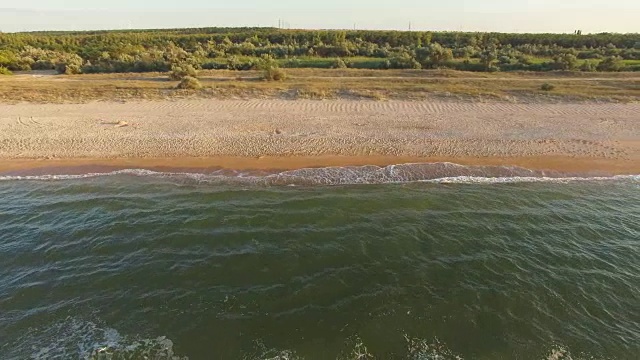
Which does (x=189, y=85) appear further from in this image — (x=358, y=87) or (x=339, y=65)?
(x=339, y=65)

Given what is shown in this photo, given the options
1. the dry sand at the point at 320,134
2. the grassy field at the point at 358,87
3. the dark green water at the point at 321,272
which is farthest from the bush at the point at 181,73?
the dark green water at the point at 321,272

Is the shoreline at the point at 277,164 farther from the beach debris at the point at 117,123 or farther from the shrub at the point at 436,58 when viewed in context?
the shrub at the point at 436,58

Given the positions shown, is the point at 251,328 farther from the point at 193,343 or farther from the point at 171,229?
the point at 171,229

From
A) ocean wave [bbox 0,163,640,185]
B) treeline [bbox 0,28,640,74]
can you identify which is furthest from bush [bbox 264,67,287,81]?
ocean wave [bbox 0,163,640,185]

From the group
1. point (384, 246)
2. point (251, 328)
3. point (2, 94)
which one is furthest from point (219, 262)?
point (2, 94)

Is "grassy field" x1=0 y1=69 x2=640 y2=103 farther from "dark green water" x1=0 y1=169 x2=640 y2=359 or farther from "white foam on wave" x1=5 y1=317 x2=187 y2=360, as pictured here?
"white foam on wave" x1=5 y1=317 x2=187 y2=360
